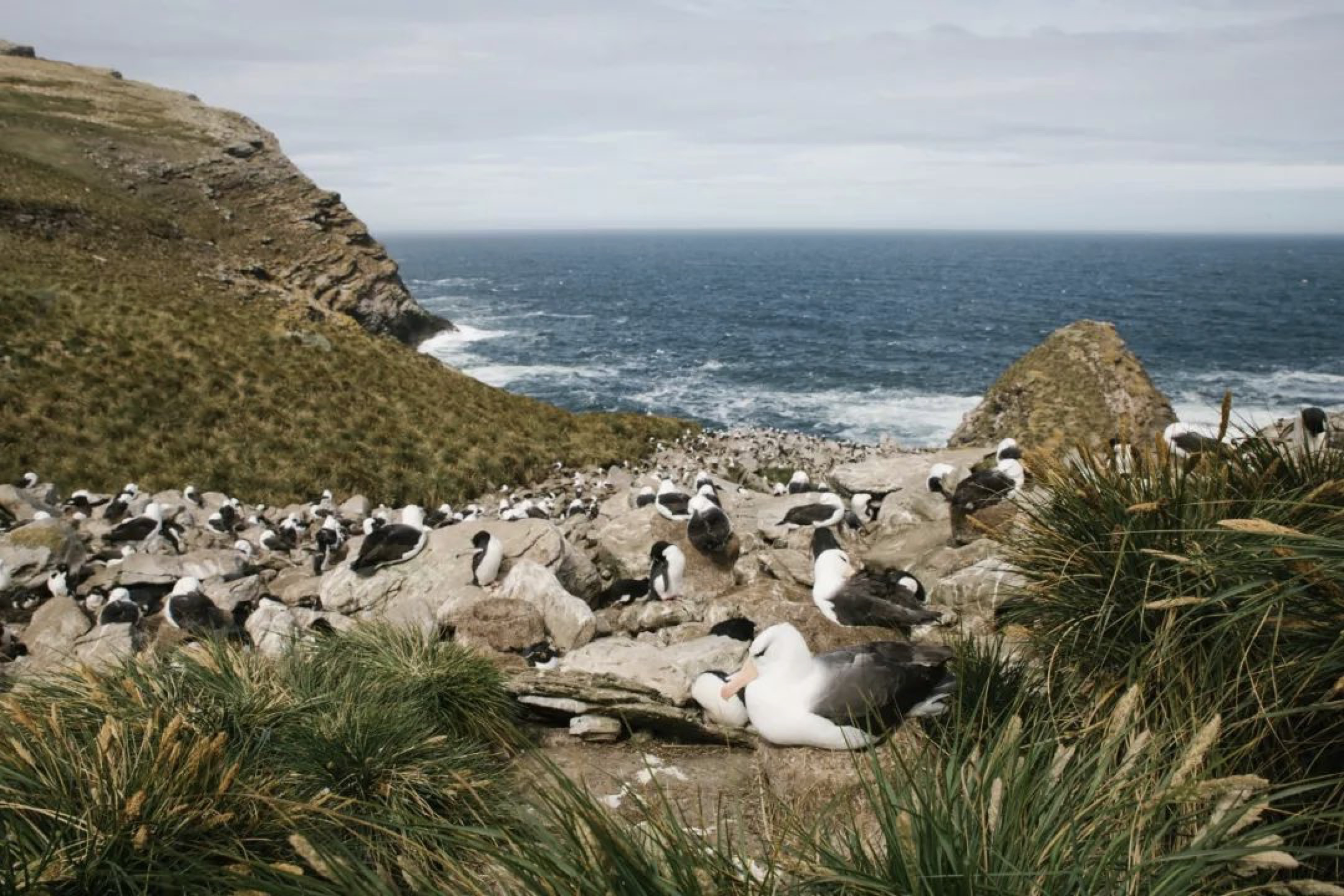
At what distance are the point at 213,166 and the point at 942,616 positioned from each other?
69.7m

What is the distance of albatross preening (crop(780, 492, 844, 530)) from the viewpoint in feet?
42.3

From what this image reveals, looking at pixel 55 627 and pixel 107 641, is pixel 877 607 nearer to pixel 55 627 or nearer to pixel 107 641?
pixel 107 641

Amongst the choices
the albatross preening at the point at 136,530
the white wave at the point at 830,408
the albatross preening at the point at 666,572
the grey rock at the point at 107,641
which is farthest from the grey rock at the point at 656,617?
the white wave at the point at 830,408

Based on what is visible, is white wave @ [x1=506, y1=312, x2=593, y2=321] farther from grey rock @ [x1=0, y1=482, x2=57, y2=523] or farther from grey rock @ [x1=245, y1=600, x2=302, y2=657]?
grey rock @ [x1=245, y1=600, x2=302, y2=657]

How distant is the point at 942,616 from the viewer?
8125mm

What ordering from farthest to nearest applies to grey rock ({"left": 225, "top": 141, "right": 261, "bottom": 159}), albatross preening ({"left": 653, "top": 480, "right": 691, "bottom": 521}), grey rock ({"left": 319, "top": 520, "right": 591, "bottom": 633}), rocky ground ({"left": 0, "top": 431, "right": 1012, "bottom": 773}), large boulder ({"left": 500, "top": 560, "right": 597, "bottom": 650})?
1. grey rock ({"left": 225, "top": 141, "right": 261, "bottom": 159})
2. albatross preening ({"left": 653, "top": 480, "right": 691, "bottom": 521})
3. grey rock ({"left": 319, "top": 520, "right": 591, "bottom": 633})
4. large boulder ({"left": 500, "top": 560, "right": 597, "bottom": 650})
5. rocky ground ({"left": 0, "top": 431, "right": 1012, "bottom": 773})

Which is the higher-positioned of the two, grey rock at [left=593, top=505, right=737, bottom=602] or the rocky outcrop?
the rocky outcrop

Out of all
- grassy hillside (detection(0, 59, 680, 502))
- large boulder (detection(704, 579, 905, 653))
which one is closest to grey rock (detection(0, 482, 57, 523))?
grassy hillside (detection(0, 59, 680, 502))

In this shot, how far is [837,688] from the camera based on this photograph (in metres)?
5.59

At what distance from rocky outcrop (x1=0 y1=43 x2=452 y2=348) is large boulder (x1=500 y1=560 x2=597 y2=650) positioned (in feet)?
131

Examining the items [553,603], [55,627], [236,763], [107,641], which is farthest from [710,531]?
[55,627]

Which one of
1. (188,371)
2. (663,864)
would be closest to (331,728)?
(663,864)

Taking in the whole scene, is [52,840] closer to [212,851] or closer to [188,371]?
[212,851]

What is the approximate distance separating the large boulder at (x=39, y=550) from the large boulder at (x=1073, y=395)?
2054cm
